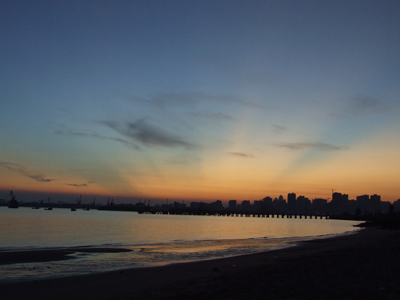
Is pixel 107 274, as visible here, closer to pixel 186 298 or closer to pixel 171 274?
pixel 171 274

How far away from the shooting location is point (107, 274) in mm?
16422

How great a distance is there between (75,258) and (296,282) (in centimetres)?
1716

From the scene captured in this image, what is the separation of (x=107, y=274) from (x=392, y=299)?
12776mm

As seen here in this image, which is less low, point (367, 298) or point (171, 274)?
point (367, 298)

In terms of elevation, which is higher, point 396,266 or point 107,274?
point 396,266

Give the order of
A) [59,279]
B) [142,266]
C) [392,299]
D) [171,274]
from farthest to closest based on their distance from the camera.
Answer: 1. [142,266]
2. [171,274]
3. [59,279]
4. [392,299]

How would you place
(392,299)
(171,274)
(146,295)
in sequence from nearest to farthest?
1. (392,299)
2. (146,295)
3. (171,274)

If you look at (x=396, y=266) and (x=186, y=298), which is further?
(x=396, y=266)

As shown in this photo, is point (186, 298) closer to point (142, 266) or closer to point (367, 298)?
point (367, 298)

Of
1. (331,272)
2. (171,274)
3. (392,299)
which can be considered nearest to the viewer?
(392,299)

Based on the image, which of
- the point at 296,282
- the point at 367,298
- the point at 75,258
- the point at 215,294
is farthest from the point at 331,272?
the point at 75,258

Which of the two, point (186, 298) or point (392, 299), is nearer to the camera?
point (392, 299)

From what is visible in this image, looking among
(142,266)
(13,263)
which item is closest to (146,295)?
(142,266)

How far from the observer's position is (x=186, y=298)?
9.98 metres
